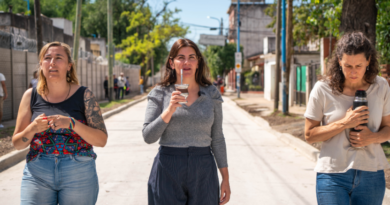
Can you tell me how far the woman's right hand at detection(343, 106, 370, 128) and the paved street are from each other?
2906 millimetres

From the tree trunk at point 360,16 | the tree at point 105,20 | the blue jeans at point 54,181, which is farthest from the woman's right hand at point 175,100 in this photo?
the tree at point 105,20

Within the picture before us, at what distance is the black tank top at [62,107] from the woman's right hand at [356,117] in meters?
1.85

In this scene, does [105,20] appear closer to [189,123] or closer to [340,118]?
[189,123]

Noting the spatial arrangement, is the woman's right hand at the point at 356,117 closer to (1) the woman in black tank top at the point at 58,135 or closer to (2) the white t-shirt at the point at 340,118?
(2) the white t-shirt at the point at 340,118

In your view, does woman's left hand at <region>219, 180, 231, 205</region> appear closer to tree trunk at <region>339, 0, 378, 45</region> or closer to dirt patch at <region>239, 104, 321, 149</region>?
tree trunk at <region>339, 0, 378, 45</region>

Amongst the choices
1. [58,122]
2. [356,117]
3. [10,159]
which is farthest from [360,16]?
[10,159]

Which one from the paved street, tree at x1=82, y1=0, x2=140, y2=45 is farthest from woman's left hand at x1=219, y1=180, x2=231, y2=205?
tree at x1=82, y1=0, x2=140, y2=45

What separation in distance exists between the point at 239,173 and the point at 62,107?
4.57m

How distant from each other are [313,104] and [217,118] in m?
0.69

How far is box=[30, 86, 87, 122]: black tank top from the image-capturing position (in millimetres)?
2898

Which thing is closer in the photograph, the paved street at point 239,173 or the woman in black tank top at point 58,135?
the woman in black tank top at point 58,135

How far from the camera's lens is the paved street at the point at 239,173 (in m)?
5.53

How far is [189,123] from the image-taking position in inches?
108

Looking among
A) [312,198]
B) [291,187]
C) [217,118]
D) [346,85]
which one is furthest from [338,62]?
[291,187]
